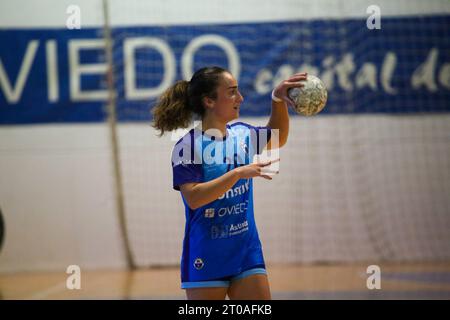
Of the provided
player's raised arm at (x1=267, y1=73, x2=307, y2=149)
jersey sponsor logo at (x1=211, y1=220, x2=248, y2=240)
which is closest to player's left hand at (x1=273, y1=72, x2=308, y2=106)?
player's raised arm at (x1=267, y1=73, x2=307, y2=149)

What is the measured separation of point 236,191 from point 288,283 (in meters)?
3.65

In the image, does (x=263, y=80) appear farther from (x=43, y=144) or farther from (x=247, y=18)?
(x=43, y=144)

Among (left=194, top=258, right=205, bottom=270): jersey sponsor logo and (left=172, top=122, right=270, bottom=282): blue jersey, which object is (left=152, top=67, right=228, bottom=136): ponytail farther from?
(left=194, top=258, right=205, bottom=270): jersey sponsor logo

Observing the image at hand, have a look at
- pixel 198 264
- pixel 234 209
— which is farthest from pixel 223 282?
pixel 234 209

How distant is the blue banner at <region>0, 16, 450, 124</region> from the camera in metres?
8.80

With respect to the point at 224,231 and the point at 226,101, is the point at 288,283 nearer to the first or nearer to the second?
the point at 224,231

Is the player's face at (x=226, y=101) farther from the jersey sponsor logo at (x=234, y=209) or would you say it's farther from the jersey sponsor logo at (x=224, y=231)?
the jersey sponsor logo at (x=224, y=231)

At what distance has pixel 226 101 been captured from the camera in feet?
12.5

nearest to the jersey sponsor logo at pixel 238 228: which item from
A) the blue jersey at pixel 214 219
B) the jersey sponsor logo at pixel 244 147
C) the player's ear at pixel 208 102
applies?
the blue jersey at pixel 214 219

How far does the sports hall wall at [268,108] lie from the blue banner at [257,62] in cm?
1

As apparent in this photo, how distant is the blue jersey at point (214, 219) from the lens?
362 cm

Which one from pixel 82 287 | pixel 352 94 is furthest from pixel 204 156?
pixel 352 94

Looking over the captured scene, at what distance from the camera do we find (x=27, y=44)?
9047mm

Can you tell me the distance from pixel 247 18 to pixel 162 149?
1965mm
